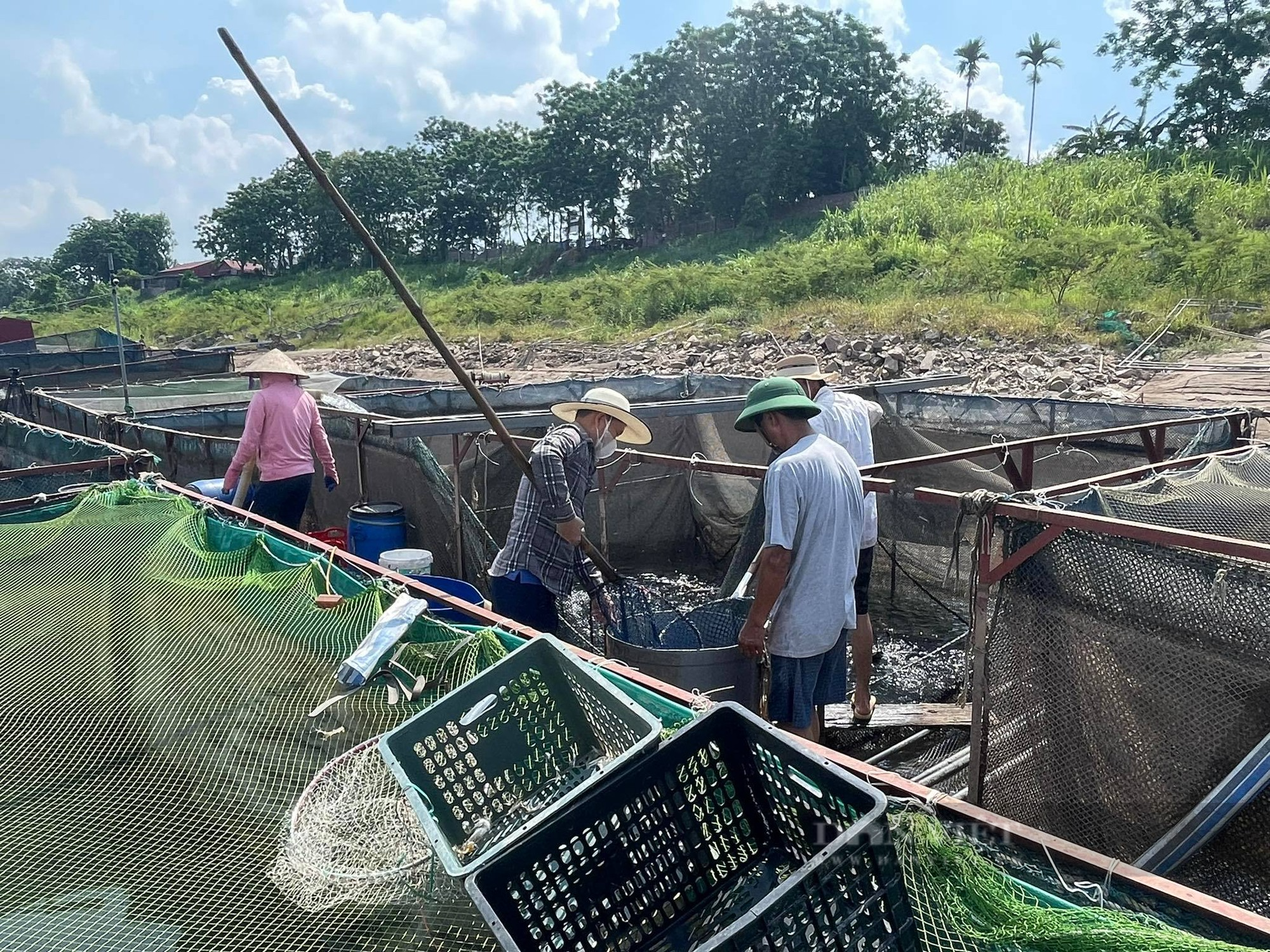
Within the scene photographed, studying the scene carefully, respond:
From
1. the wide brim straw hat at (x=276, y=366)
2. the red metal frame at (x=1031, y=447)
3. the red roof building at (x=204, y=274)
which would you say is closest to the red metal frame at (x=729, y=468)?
the red metal frame at (x=1031, y=447)

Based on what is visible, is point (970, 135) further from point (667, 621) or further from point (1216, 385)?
point (667, 621)

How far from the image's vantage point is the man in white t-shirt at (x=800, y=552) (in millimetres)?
3246

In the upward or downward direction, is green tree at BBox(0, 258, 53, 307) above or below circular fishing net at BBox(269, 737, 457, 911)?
above

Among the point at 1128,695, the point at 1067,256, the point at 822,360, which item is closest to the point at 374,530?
the point at 1128,695

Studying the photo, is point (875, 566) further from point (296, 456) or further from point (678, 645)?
point (296, 456)

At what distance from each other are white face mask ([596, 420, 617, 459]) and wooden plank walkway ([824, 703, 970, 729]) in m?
1.76

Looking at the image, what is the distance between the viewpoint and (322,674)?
2.88 meters

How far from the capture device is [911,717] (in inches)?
178

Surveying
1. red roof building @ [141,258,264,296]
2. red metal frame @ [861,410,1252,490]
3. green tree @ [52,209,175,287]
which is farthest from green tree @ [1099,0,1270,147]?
green tree @ [52,209,175,287]

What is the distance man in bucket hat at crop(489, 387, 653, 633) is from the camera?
4.21 m

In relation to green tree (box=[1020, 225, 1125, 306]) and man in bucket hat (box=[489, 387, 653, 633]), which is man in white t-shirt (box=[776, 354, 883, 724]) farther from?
green tree (box=[1020, 225, 1125, 306])

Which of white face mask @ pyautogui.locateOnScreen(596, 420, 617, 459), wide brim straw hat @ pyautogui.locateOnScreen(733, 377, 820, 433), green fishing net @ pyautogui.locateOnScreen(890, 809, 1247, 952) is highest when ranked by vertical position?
wide brim straw hat @ pyautogui.locateOnScreen(733, 377, 820, 433)

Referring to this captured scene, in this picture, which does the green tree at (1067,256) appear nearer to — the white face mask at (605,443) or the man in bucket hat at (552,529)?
the white face mask at (605,443)

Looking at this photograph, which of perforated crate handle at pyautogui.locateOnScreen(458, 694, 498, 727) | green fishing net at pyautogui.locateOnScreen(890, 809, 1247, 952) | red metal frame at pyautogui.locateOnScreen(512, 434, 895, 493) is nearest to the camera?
green fishing net at pyautogui.locateOnScreen(890, 809, 1247, 952)
